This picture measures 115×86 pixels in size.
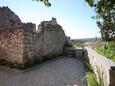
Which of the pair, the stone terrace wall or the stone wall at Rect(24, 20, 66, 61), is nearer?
the stone terrace wall

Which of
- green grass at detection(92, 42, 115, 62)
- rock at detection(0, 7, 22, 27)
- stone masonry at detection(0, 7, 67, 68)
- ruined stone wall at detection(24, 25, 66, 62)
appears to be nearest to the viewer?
green grass at detection(92, 42, 115, 62)

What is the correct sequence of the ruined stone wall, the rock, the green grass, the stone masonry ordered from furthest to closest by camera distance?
the rock → the ruined stone wall → the stone masonry → the green grass

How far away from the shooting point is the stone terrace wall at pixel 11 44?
7781 millimetres

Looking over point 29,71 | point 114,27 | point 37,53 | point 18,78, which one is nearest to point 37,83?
point 18,78

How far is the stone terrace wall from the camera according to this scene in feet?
25.5

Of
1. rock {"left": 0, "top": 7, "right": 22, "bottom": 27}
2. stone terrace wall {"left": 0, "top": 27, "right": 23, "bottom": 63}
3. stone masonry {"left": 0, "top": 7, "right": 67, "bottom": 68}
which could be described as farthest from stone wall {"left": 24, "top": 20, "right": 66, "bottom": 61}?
rock {"left": 0, "top": 7, "right": 22, "bottom": 27}

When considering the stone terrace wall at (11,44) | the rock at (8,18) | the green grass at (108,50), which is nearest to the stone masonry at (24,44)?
A: the stone terrace wall at (11,44)

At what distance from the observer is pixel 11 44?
813 cm

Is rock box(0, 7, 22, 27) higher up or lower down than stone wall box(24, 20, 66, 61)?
higher up

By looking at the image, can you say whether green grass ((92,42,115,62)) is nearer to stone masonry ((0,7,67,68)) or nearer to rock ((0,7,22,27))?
stone masonry ((0,7,67,68))

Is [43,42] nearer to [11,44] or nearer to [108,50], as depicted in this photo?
[11,44]

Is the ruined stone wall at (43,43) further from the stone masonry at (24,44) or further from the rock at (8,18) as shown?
the rock at (8,18)

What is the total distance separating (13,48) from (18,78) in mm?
2102

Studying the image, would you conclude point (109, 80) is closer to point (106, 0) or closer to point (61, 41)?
point (106, 0)
